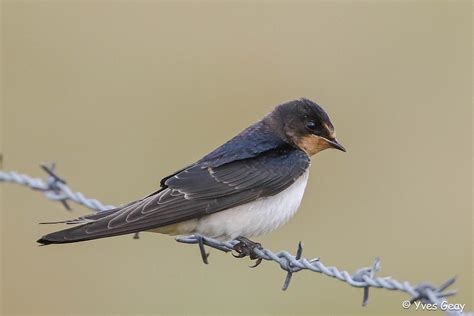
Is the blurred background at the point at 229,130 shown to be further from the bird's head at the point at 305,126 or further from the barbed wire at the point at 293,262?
the barbed wire at the point at 293,262

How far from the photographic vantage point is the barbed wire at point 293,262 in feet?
8.90

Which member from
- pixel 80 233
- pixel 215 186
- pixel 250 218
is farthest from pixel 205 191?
pixel 80 233

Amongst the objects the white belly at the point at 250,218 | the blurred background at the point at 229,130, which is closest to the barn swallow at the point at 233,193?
the white belly at the point at 250,218

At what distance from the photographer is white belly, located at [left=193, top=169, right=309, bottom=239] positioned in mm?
3957

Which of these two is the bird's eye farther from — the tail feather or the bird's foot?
the tail feather

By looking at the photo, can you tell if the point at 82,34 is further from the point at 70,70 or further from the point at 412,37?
the point at 412,37

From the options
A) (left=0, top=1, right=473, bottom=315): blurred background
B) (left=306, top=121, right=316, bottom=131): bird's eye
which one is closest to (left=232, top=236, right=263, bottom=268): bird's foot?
(left=306, top=121, right=316, bottom=131): bird's eye

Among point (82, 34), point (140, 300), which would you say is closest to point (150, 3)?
point (82, 34)

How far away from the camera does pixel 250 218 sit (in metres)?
4.01

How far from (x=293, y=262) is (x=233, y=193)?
70 cm

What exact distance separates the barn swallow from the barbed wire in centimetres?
7

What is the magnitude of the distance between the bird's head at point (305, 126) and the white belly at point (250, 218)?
0.40m

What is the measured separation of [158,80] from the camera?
9477 mm

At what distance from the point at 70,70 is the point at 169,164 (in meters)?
2.45
